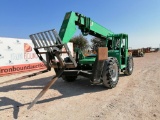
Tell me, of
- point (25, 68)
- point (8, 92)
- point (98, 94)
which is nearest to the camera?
point (98, 94)

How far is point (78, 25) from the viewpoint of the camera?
777cm

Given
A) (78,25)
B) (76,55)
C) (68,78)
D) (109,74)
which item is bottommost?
(68,78)

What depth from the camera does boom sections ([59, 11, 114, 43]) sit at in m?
6.70

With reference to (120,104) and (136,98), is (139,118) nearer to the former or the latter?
(120,104)

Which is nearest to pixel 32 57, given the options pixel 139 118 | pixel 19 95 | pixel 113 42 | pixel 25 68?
pixel 25 68

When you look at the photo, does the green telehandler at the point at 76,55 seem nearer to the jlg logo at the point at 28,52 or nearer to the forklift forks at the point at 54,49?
the forklift forks at the point at 54,49

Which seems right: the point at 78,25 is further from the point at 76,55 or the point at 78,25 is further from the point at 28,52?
the point at 28,52

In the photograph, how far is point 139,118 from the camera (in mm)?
4527

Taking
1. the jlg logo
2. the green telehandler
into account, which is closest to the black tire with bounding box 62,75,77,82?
the green telehandler

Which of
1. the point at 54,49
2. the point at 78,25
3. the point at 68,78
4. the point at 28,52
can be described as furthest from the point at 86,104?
the point at 28,52

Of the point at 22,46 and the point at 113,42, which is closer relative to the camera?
the point at 113,42

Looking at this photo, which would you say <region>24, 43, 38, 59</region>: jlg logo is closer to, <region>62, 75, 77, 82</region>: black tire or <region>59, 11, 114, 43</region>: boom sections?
<region>62, 75, 77, 82</region>: black tire

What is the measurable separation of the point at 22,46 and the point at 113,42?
764cm

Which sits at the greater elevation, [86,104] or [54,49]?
[54,49]
